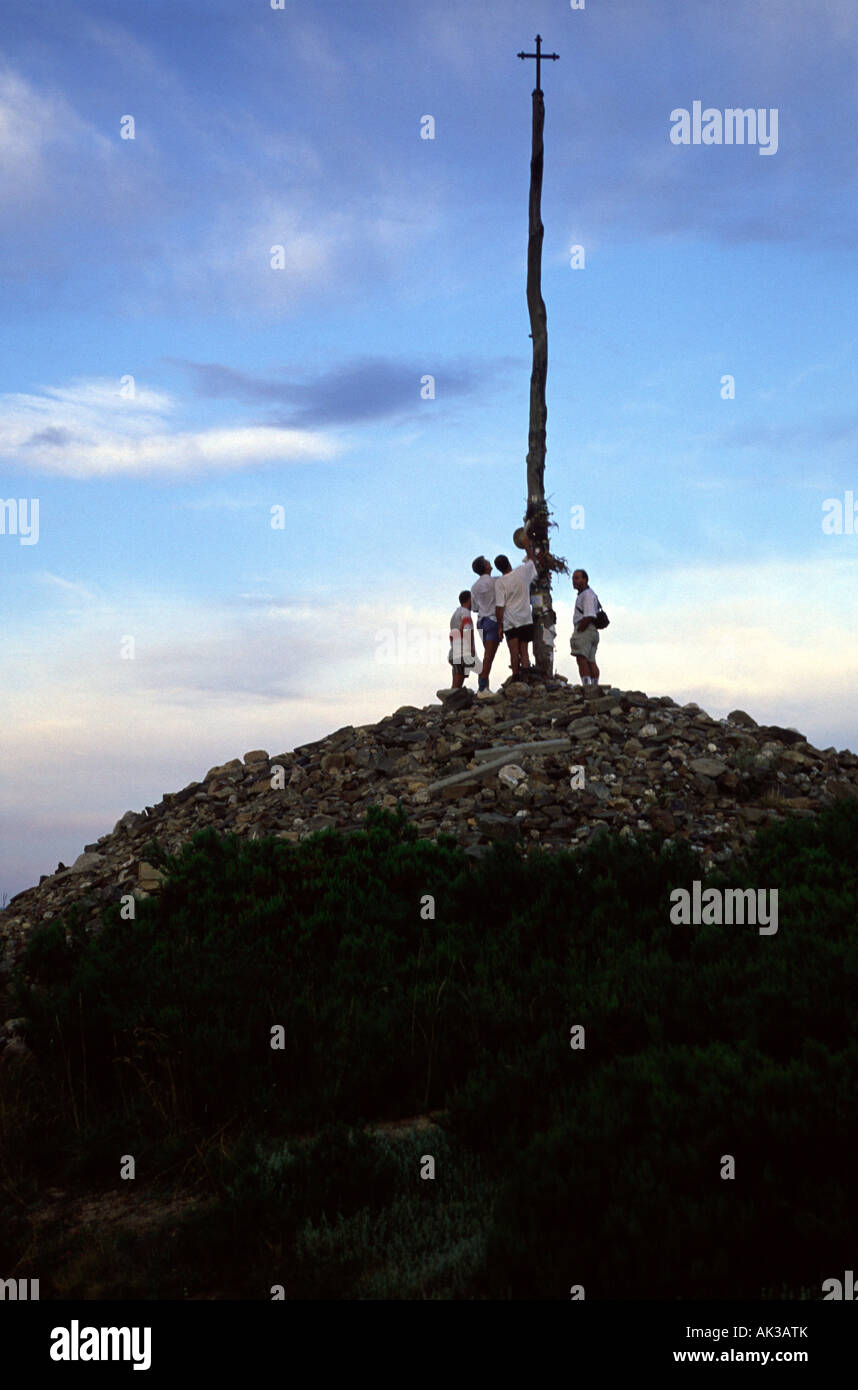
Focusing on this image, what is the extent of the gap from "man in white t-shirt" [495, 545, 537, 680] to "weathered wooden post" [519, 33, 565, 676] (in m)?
0.91

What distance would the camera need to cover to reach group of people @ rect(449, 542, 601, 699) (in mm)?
19500

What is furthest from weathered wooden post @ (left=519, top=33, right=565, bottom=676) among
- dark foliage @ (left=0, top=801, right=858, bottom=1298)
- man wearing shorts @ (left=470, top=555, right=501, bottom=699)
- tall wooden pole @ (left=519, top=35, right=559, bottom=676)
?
dark foliage @ (left=0, top=801, right=858, bottom=1298)

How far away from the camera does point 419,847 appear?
467 inches

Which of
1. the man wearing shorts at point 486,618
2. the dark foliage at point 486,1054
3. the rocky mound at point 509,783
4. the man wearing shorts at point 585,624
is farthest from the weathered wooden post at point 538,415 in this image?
the dark foliage at point 486,1054

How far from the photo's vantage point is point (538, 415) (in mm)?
22000

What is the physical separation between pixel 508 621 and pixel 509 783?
5.94 meters

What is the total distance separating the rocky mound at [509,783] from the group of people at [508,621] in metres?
Result: 1.51

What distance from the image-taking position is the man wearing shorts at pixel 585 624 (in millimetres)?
20109

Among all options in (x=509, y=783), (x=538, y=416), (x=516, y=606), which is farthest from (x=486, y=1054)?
(x=538, y=416)

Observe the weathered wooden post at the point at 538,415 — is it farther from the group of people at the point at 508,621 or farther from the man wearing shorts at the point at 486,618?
the man wearing shorts at the point at 486,618
